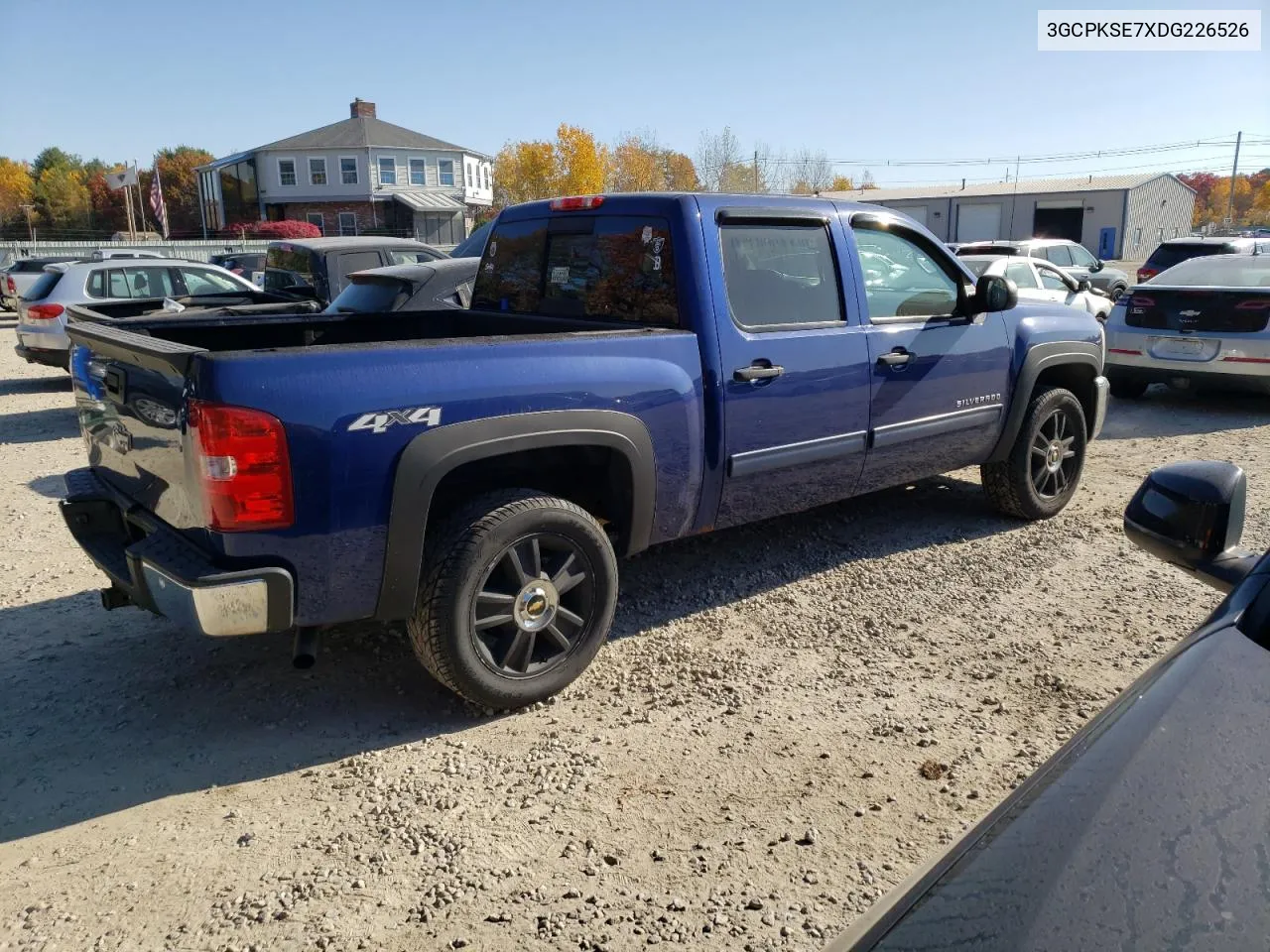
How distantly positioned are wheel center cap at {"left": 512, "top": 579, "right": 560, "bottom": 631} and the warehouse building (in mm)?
52471

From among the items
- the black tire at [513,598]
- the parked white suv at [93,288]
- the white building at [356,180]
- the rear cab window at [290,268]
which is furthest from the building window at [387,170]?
the black tire at [513,598]

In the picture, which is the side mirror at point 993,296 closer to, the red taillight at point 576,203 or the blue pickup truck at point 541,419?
the blue pickup truck at point 541,419

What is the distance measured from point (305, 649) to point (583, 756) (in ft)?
3.50

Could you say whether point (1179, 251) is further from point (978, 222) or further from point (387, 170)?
point (387, 170)

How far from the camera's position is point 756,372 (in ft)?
14.1

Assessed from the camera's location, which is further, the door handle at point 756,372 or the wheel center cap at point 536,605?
the door handle at point 756,372

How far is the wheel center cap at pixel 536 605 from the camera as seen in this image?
3.65 metres

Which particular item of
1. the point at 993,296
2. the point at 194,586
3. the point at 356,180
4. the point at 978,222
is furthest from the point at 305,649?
the point at 978,222

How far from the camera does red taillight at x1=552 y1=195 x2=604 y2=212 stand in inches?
184

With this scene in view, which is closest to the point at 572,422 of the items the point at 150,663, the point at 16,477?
the point at 150,663

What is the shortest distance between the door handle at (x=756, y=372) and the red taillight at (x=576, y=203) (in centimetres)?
114

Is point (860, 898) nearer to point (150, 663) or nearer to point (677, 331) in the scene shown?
point (677, 331)

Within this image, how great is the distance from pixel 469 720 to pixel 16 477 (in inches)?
222

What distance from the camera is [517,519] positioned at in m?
3.56
